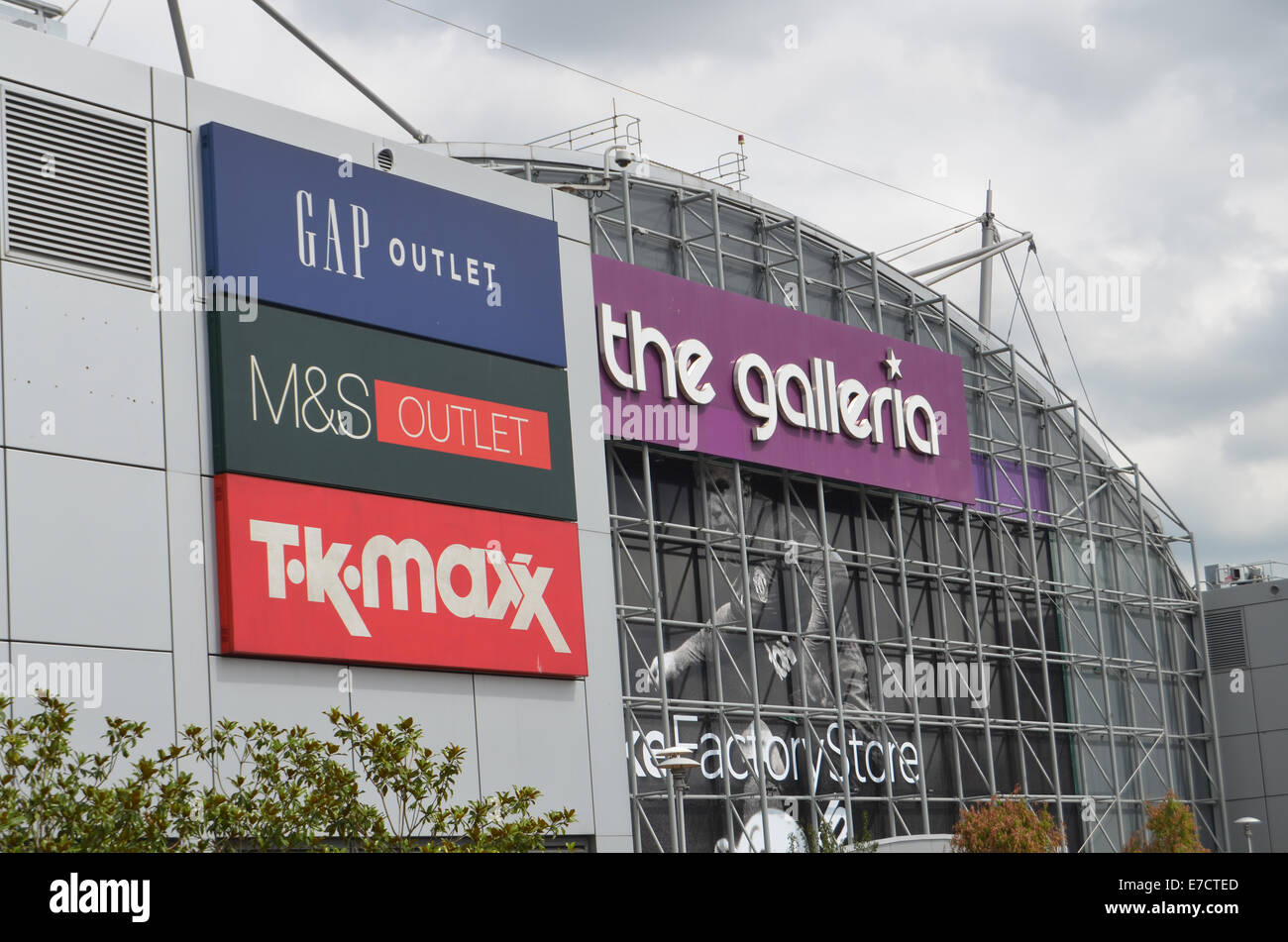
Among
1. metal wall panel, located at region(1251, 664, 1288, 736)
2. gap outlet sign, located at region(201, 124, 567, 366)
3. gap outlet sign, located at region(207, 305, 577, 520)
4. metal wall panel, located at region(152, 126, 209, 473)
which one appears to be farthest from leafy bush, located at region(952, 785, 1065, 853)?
metal wall panel, located at region(152, 126, 209, 473)

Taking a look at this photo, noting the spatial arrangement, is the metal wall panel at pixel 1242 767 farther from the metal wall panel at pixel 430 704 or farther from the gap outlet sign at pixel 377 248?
the metal wall panel at pixel 430 704

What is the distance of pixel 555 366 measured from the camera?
2212 centimetres

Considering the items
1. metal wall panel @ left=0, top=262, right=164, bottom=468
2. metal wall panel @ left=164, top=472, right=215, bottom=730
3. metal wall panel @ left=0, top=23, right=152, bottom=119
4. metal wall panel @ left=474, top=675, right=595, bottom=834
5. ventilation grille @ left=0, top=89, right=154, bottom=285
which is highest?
metal wall panel @ left=0, top=23, right=152, bottom=119

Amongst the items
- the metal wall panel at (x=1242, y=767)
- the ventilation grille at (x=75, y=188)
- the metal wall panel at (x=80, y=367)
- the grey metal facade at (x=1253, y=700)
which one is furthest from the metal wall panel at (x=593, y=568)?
the metal wall panel at (x=1242, y=767)

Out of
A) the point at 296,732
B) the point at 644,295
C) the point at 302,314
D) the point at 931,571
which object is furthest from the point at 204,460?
the point at 931,571

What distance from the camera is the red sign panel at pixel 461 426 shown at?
19.8m

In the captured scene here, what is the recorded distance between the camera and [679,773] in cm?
2475

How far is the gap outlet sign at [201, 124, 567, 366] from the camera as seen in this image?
1847 cm

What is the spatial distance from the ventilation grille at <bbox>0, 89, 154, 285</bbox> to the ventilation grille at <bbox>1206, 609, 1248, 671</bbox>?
31667mm

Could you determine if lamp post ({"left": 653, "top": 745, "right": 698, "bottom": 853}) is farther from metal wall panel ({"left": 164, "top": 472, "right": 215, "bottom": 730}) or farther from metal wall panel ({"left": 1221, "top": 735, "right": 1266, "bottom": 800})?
metal wall panel ({"left": 1221, "top": 735, "right": 1266, "bottom": 800})

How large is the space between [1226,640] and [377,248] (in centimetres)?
2887

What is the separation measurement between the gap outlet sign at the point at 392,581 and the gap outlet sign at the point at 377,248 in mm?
2403

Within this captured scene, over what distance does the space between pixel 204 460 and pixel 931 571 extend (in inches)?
769
